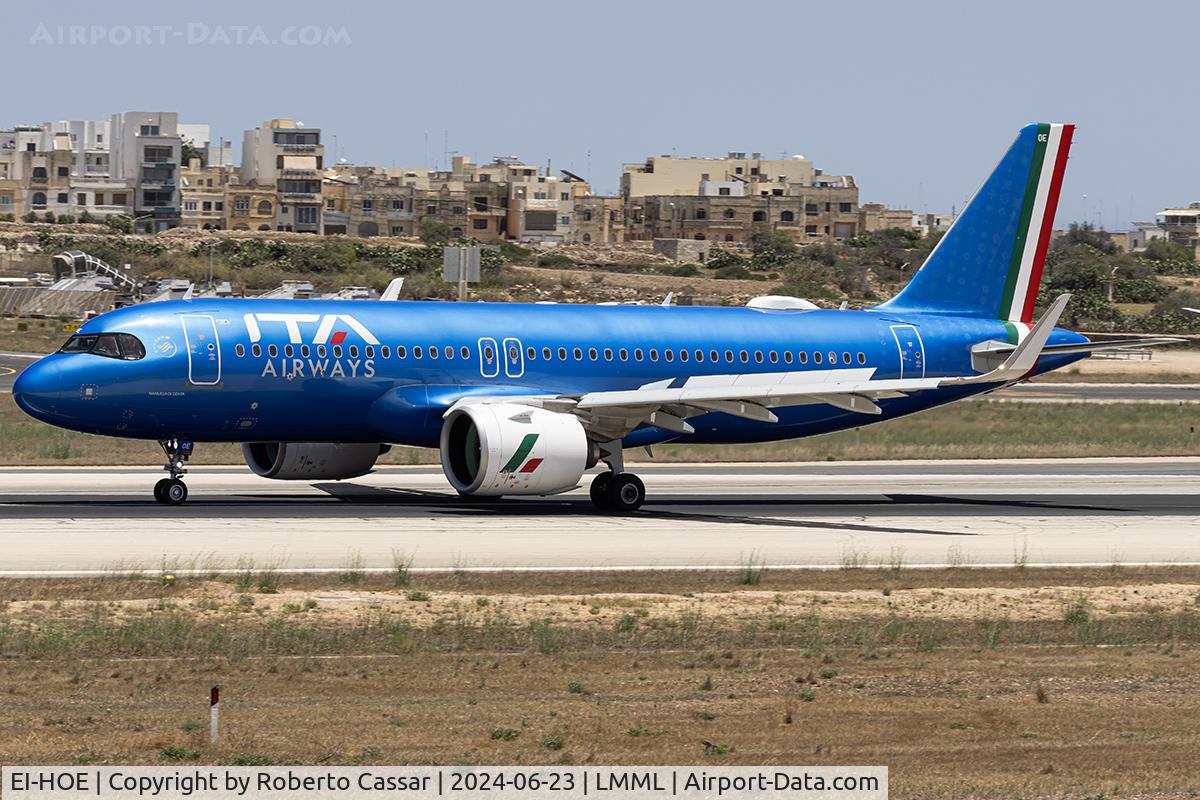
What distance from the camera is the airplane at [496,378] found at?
39.1 meters

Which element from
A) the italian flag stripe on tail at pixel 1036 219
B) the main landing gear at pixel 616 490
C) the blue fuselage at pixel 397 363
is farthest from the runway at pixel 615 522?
the italian flag stripe on tail at pixel 1036 219

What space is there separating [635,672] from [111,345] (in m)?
20.4

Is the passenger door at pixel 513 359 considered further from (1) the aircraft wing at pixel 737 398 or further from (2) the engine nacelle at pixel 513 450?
(2) the engine nacelle at pixel 513 450

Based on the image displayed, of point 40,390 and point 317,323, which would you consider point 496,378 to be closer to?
point 317,323

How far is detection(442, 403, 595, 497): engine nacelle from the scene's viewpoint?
1528 inches

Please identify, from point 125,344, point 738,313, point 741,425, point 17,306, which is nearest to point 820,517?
point 741,425

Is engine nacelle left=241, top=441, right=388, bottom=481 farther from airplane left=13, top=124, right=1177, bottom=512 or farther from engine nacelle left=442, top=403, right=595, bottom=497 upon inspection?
engine nacelle left=442, top=403, right=595, bottom=497

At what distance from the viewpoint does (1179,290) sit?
19300 cm

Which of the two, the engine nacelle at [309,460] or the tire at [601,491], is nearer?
the tire at [601,491]

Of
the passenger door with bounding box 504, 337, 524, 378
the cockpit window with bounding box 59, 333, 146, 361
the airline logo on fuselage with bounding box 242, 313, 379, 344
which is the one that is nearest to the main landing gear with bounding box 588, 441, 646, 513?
the passenger door with bounding box 504, 337, 524, 378

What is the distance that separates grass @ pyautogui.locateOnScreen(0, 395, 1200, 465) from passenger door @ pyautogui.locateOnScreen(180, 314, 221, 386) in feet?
45.6

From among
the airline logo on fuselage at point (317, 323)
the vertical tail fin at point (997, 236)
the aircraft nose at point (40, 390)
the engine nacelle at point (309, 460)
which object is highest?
the vertical tail fin at point (997, 236)

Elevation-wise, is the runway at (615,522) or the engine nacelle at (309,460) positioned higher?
the engine nacelle at (309,460)

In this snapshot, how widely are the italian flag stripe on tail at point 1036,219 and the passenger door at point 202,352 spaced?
2147cm
